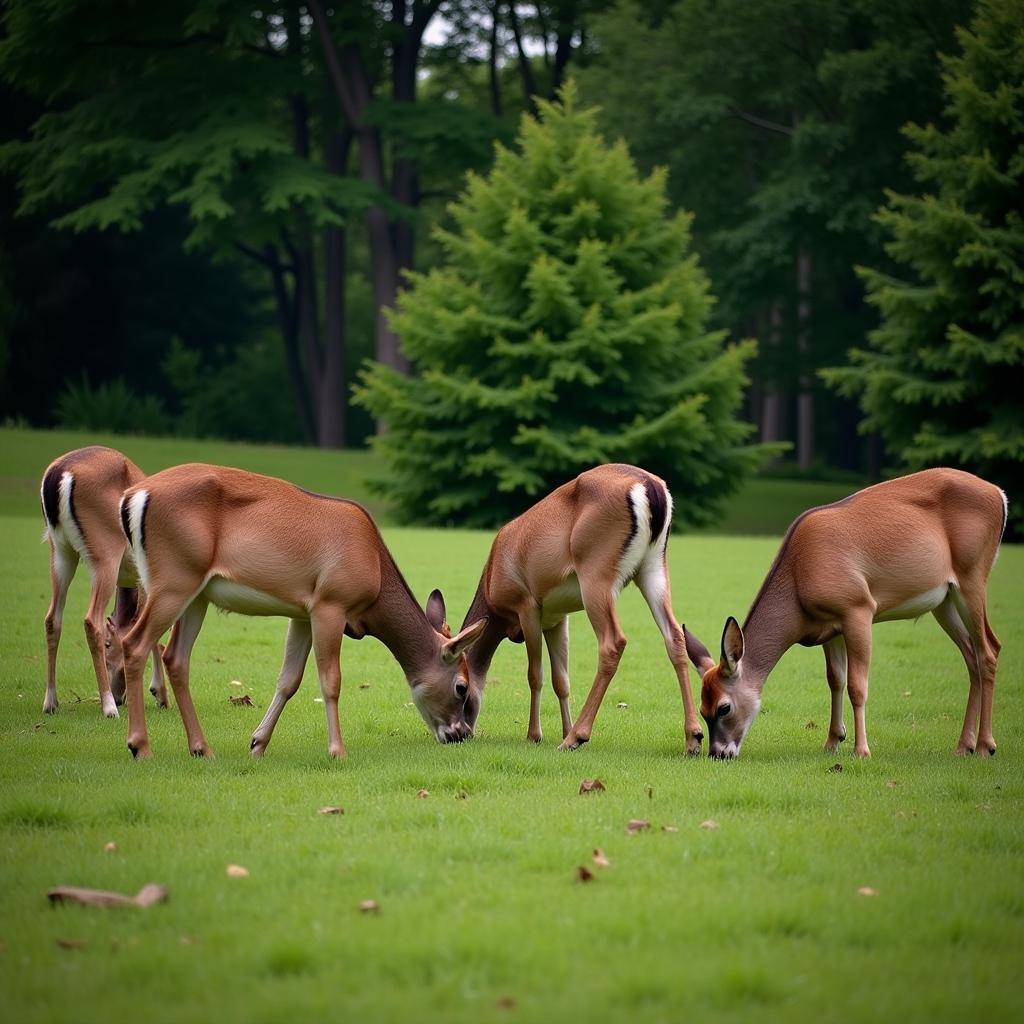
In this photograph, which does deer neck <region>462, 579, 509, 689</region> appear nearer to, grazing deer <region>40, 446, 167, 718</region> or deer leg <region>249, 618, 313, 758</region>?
deer leg <region>249, 618, 313, 758</region>

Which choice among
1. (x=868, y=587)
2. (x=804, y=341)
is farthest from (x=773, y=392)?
(x=868, y=587)

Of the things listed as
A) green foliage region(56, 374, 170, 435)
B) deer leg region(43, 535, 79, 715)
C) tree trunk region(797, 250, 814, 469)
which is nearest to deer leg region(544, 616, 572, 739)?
deer leg region(43, 535, 79, 715)

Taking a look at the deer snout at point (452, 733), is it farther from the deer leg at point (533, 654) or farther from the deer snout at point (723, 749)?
the deer snout at point (723, 749)

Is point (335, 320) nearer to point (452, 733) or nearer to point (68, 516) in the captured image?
point (68, 516)

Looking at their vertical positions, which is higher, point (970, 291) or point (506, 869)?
point (970, 291)

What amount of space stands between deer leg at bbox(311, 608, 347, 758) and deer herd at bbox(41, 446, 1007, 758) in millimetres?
12

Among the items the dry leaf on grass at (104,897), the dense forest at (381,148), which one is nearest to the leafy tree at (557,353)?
the dense forest at (381,148)

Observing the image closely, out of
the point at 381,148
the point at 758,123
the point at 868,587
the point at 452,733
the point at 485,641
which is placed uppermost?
the point at 758,123

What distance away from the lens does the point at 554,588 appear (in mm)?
9328

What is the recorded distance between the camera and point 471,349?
31328 mm

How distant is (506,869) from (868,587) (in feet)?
13.0

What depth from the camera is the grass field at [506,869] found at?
14.6 feet

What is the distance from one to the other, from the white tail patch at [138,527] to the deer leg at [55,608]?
6.79 feet

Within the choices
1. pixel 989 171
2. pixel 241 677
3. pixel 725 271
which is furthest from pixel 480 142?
pixel 241 677
